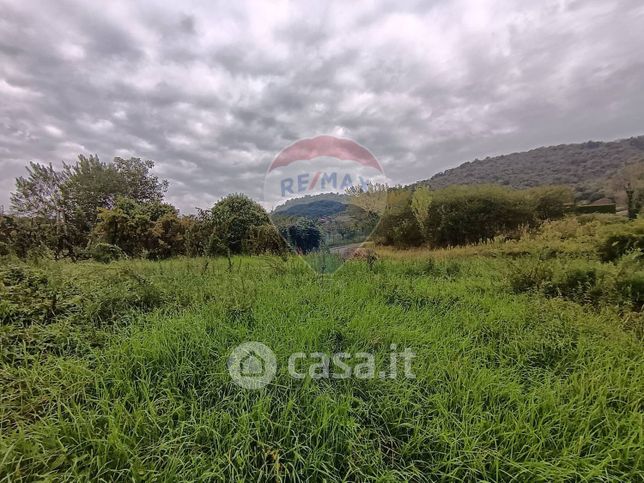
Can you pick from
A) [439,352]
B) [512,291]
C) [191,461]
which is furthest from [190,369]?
[512,291]

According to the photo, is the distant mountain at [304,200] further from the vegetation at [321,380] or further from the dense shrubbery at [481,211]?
the dense shrubbery at [481,211]

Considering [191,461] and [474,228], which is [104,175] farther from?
[191,461]

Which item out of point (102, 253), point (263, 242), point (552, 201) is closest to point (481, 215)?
point (552, 201)

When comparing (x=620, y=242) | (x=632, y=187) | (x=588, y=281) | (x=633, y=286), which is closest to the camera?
(x=633, y=286)

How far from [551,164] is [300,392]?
43.9 metres

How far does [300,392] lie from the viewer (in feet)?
5.85

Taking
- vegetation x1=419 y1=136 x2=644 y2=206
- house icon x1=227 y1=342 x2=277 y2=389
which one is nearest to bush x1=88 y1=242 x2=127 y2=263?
house icon x1=227 y1=342 x2=277 y2=389

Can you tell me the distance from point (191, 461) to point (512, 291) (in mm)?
4223

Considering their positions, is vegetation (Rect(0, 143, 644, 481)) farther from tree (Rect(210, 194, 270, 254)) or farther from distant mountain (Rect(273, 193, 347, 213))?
tree (Rect(210, 194, 270, 254))

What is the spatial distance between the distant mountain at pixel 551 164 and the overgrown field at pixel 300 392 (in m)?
25.0

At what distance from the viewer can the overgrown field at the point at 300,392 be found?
4.45ft

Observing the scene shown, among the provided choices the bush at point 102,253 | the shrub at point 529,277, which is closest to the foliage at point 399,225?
the shrub at point 529,277

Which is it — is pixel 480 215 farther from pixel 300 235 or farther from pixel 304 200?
pixel 304 200

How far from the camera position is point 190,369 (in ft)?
6.18
